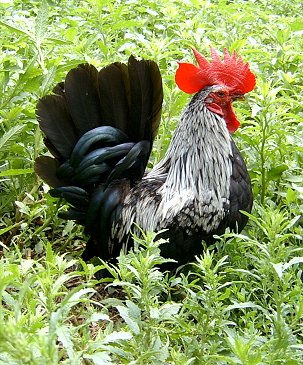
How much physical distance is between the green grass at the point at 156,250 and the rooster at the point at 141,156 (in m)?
0.14

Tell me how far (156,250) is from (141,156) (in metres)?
0.80

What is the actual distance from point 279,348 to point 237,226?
101 centimetres

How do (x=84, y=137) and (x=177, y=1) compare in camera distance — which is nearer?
(x=84, y=137)

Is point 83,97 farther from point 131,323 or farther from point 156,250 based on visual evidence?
point 131,323

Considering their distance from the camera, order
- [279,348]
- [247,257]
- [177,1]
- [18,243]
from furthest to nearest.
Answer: [177,1], [18,243], [247,257], [279,348]

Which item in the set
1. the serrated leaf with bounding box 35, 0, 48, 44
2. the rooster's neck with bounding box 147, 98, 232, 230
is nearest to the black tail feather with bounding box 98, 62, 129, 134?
the rooster's neck with bounding box 147, 98, 232, 230

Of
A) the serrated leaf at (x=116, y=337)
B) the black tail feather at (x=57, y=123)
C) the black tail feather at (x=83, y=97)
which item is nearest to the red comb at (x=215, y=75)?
the black tail feather at (x=83, y=97)

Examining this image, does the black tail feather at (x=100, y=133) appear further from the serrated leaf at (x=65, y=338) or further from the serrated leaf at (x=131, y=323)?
the serrated leaf at (x=65, y=338)

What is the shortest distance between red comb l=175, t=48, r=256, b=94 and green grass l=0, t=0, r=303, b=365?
0.17 m

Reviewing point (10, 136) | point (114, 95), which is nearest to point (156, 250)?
point (114, 95)

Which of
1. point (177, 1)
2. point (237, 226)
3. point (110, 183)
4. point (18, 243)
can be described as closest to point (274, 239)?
point (237, 226)

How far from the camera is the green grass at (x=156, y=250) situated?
2312 mm

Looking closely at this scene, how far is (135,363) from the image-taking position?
2197 millimetres

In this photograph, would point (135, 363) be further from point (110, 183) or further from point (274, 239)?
point (110, 183)
